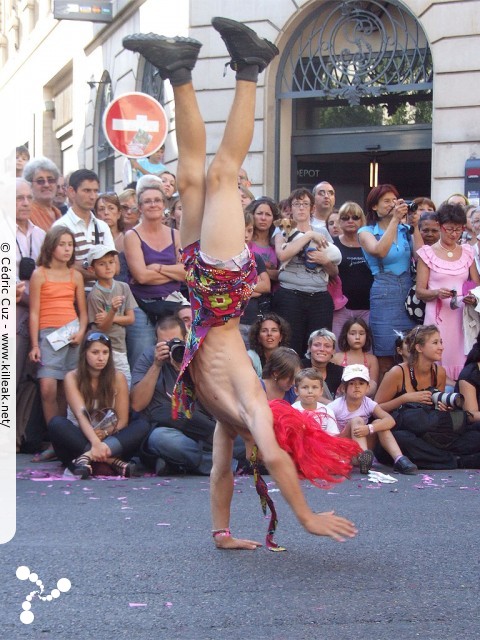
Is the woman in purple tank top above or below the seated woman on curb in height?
above

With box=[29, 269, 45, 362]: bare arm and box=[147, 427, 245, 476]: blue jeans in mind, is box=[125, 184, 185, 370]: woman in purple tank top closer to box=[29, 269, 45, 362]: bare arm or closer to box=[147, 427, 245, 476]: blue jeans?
box=[29, 269, 45, 362]: bare arm

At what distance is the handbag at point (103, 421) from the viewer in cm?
844

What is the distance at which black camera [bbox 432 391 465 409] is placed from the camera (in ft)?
29.1

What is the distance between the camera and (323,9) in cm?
1695

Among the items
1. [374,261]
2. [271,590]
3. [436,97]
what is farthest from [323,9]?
[271,590]

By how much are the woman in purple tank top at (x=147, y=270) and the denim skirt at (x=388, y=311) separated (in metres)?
1.56

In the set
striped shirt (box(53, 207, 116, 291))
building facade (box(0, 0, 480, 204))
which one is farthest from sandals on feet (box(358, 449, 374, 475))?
building facade (box(0, 0, 480, 204))

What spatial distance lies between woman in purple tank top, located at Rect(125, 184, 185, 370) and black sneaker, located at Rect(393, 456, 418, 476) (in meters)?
2.17

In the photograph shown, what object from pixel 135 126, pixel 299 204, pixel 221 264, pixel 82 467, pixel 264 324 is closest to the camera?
pixel 221 264

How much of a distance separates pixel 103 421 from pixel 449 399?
2517mm

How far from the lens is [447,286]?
955 centimetres

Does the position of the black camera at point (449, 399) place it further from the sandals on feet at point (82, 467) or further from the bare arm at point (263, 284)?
the sandals on feet at point (82, 467)

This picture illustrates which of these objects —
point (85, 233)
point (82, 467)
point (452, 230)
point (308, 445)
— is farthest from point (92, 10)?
point (308, 445)

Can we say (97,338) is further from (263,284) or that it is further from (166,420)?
(263,284)
